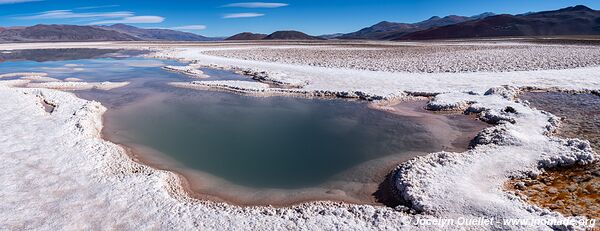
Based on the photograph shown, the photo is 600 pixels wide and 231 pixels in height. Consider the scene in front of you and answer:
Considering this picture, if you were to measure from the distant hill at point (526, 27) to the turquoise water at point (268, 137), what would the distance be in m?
96.4

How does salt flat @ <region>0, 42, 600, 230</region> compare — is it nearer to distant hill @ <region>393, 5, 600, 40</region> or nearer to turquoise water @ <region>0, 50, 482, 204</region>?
turquoise water @ <region>0, 50, 482, 204</region>

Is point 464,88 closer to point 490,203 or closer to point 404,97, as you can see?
point 404,97

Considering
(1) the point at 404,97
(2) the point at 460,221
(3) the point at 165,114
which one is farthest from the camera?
(1) the point at 404,97

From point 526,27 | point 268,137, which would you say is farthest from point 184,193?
point 526,27

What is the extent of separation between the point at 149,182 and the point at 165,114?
5.60m

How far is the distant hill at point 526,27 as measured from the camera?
93.6 metres

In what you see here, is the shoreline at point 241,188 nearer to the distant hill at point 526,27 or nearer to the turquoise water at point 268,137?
the turquoise water at point 268,137

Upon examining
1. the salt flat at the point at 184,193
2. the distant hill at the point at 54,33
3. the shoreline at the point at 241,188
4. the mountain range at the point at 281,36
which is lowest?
the shoreline at the point at 241,188

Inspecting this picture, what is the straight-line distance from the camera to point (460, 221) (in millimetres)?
4555

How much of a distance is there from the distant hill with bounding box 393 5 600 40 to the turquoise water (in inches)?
3796

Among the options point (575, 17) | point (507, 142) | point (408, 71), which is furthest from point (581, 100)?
point (575, 17)

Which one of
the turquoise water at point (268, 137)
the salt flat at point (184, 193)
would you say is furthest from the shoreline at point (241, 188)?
the salt flat at point (184, 193)

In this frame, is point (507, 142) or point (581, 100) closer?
point (507, 142)

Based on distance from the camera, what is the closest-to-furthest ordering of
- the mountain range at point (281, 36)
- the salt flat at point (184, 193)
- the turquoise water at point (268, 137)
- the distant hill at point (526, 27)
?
the salt flat at point (184, 193), the turquoise water at point (268, 137), the distant hill at point (526, 27), the mountain range at point (281, 36)
